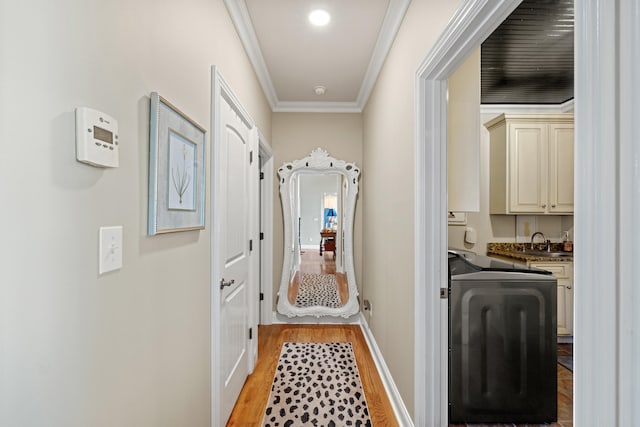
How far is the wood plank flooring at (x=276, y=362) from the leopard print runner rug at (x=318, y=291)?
0.27m

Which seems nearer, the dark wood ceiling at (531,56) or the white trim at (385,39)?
the white trim at (385,39)

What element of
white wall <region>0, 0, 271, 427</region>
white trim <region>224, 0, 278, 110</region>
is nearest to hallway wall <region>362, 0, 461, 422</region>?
white trim <region>224, 0, 278, 110</region>

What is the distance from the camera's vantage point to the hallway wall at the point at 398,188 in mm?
1765

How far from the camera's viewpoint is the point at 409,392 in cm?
186

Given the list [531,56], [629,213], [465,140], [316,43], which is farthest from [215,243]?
[531,56]

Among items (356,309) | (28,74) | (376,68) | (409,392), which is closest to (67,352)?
(28,74)

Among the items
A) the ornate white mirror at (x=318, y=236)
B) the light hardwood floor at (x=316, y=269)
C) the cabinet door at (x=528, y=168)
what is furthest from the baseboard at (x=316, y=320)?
the cabinet door at (x=528, y=168)

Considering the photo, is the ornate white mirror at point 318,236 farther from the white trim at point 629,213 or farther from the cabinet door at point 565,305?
the white trim at point 629,213

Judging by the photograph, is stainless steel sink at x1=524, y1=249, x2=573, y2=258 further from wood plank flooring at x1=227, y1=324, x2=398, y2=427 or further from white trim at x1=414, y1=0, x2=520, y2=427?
white trim at x1=414, y1=0, x2=520, y2=427

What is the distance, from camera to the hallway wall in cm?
176

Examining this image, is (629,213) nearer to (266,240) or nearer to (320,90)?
(320,90)

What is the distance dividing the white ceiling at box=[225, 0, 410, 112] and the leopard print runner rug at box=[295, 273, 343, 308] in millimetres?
2104

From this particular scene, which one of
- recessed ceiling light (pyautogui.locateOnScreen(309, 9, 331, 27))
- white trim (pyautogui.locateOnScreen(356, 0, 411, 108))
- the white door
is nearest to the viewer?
the white door

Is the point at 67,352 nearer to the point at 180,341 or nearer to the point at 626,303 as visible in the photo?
the point at 180,341
